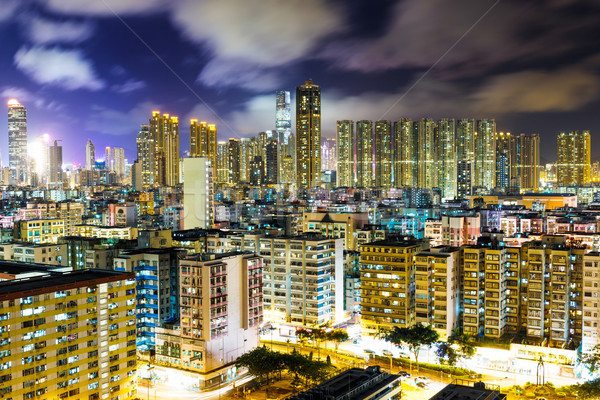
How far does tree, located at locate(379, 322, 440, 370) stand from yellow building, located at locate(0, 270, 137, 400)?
7.89 meters

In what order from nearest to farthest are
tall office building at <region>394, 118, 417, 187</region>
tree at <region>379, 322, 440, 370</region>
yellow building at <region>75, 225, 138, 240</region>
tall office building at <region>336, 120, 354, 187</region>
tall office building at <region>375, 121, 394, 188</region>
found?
tree at <region>379, 322, 440, 370</region> < yellow building at <region>75, 225, 138, 240</region> < tall office building at <region>394, 118, 417, 187</region> < tall office building at <region>375, 121, 394, 188</region> < tall office building at <region>336, 120, 354, 187</region>

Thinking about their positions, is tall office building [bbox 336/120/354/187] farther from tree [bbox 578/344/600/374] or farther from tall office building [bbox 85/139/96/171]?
tree [bbox 578/344/600/374]

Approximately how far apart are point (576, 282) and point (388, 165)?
59.2 meters

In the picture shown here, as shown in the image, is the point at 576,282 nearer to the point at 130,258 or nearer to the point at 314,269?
the point at 314,269

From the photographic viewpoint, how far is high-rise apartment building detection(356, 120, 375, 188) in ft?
254

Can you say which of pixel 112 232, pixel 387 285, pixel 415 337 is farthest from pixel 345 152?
pixel 415 337

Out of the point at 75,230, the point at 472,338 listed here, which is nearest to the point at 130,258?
the point at 472,338

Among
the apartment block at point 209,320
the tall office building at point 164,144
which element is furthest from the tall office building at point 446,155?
the apartment block at point 209,320

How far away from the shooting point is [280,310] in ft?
72.2

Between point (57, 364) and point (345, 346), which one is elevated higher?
point (57, 364)

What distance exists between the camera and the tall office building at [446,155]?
74562 millimetres

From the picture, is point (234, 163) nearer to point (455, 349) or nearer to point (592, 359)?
point (455, 349)

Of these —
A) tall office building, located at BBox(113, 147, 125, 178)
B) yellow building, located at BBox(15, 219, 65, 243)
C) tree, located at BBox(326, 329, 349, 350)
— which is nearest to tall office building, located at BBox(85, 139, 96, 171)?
tall office building, located at BBox(113, 147, 125, 178)

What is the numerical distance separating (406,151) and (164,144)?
33.1m
